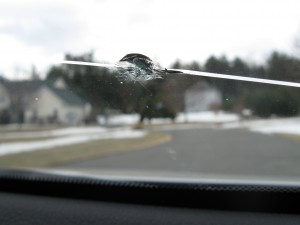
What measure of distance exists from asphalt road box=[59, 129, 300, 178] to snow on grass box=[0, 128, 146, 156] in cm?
27

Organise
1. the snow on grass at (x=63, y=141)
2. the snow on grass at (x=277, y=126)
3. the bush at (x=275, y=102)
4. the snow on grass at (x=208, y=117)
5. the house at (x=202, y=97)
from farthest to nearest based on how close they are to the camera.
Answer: the snow on grass at (x=63, y=141), the snow on grass at (x=208, y=117), the snow on grass at (x=277, y=126), the house at (x=202, y=97), the bush at (x=275, y=102)

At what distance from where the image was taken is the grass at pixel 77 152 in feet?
16.4

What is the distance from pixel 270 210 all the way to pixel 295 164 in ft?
3.46

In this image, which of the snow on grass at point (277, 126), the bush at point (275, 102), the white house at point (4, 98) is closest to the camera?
the bush at point (275, 102)

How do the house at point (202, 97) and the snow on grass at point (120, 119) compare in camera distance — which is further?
the snow on grass at point (120, 119)

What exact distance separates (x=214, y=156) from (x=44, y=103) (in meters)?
1.93

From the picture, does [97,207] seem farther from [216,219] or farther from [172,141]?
[172,141]

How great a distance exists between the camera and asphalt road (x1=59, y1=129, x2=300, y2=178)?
420 cm

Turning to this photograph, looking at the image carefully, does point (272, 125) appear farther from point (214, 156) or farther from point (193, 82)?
point (193, 82)

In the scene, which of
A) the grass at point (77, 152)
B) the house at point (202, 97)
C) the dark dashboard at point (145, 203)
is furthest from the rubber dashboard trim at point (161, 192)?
the grass at point (77, 152)

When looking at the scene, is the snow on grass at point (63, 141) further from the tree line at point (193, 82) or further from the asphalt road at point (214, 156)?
the tree line at point (193, 82)

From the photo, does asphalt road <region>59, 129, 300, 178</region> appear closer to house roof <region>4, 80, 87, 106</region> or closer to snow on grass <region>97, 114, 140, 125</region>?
snow on grass <region>97, 114, 140, 125</region>

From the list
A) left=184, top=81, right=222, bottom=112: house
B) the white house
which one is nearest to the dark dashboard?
left=184, top=81, right=222, bottom=112: house

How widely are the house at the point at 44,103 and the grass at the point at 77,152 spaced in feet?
1.68
